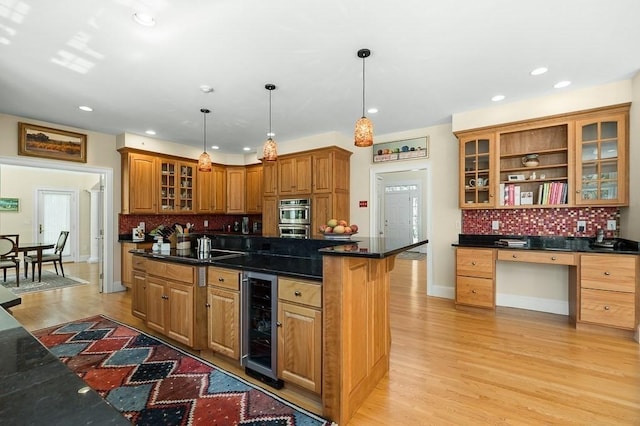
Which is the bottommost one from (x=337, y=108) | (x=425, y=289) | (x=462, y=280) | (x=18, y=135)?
(x=425, y=289)


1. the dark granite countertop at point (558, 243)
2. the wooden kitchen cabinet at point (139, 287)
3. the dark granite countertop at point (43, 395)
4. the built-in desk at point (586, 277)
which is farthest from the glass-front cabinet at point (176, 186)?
the dark granite countertop at point (43, 395)

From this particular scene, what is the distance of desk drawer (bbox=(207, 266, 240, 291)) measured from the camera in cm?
237

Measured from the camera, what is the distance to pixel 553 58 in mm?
2766

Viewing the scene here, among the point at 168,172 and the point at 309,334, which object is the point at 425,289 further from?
the point at 168,172

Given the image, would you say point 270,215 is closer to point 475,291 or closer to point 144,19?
point 475,291

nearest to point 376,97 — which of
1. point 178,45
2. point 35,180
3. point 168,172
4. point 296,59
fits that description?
point 296,59

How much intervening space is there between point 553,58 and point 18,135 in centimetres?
664

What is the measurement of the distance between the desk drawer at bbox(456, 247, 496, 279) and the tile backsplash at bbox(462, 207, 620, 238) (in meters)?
0.59

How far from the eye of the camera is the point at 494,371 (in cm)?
241

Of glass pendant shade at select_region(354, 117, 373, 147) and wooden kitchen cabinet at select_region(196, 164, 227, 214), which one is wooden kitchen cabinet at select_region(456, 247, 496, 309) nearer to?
glass pendant shade at select_region(354, 117, 373, 147)

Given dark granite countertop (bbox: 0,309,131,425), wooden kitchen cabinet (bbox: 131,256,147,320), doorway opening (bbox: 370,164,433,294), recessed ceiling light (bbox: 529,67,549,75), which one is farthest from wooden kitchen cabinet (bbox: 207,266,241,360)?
doorway opening (bbox: 370,164,433,294)

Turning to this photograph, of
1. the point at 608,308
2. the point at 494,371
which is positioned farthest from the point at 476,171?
the point at 494,371

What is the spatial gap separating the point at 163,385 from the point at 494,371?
2578 mm

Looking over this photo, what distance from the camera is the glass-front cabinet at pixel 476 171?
4035 mm
